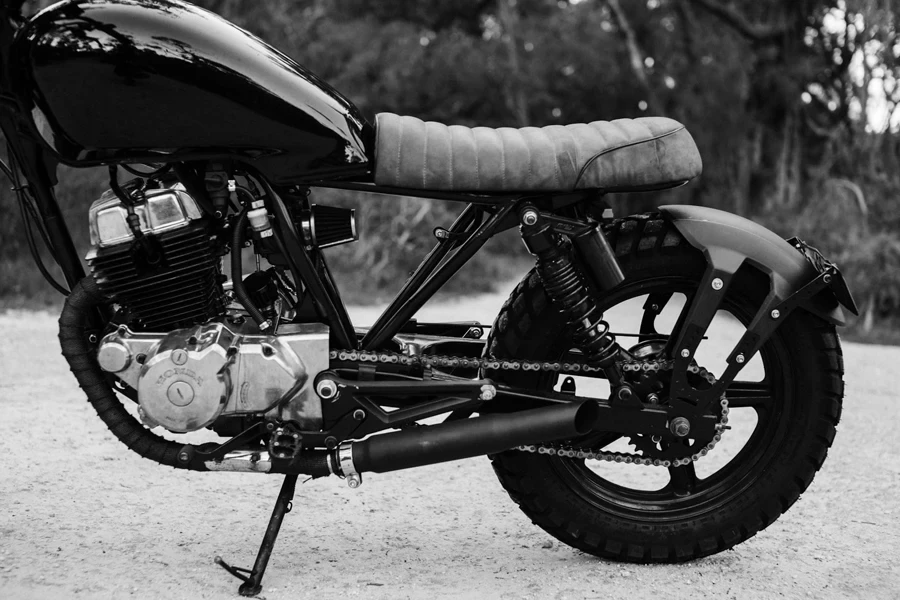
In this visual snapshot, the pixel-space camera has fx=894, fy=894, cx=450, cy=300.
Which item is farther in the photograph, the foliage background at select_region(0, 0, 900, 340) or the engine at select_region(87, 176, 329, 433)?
the foliage background at select_region(0, 0, 900, 340)

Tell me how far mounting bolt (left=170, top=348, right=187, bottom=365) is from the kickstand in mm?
452

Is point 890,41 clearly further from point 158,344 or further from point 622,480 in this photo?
point 158,344

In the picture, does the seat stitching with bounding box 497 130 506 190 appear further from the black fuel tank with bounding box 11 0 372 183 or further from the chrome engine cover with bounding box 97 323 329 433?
the chrome engine cover with bounding box 97 323 329 433

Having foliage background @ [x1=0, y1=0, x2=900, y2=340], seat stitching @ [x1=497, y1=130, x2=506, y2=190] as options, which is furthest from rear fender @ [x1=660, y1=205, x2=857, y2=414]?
foliage background @ [x1=0, y1=0, x2=900, y2=340]

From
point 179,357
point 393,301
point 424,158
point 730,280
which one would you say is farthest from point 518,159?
point 179,357

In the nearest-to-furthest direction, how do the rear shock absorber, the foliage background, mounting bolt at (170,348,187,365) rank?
mounting bolt at (170,348,187,365)
the rear shock absorber
the foliage background

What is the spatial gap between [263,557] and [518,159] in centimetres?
128

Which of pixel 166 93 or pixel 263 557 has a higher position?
pixel 166 93

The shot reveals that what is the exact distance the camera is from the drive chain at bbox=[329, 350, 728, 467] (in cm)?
249

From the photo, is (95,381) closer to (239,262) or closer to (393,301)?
(239,262)

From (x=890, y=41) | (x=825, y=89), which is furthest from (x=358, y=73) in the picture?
(x=890, y=41)

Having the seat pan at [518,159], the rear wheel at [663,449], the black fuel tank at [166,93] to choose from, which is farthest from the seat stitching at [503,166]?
the black fuel tank at [166,93]

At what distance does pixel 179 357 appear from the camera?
233cm

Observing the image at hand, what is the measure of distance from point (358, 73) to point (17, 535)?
15.0 m
